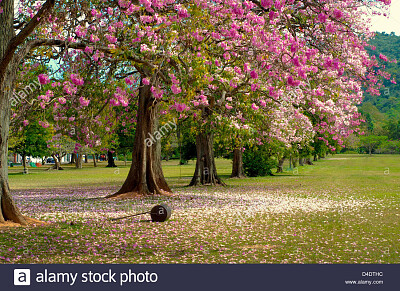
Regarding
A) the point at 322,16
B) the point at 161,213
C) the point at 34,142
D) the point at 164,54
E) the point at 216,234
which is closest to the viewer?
the point at 216,234

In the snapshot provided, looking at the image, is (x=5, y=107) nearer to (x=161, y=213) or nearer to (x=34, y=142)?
(x=161, y=213)

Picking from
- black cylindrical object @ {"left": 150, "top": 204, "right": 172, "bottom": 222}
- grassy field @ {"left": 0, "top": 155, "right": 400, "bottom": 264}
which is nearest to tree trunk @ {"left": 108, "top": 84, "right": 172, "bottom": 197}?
grassy field @ {"left": 0, "top": 155, "right": 400, "bottom": 264}

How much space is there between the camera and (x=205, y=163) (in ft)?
104

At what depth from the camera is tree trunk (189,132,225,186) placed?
31.3 m

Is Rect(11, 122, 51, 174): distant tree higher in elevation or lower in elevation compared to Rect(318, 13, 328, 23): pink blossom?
lower

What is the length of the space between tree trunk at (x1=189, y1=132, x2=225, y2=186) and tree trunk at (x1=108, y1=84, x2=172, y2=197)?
25.8ft

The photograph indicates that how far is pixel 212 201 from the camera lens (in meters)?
21.1

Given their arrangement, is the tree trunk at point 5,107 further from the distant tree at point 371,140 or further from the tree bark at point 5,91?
the distant tree at point 371,140

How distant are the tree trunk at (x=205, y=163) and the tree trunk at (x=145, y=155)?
25.8 feet

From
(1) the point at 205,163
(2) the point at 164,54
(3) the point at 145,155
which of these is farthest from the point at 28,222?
(1) the point at 205,163

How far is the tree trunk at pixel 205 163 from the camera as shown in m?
31.3

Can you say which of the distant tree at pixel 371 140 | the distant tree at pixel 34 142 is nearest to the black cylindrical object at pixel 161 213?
the distant tree at pixel 34 142

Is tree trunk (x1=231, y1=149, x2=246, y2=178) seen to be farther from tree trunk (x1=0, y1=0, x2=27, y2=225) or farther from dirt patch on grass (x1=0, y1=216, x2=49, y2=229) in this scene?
tree trunk (x1=0, y1=0, x2=27, y2=225)

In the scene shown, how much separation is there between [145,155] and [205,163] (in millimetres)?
9139
